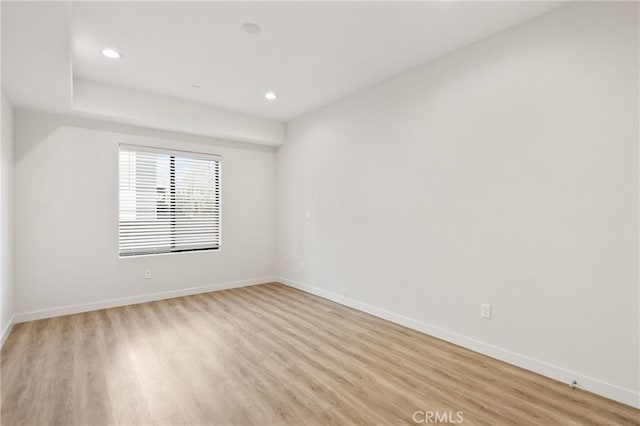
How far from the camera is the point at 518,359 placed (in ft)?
8.64

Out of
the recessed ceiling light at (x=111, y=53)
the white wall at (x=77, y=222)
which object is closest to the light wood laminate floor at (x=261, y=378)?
the white wall at (x=77, y=222)

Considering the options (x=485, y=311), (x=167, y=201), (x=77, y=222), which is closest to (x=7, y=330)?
(x=77, y=222)

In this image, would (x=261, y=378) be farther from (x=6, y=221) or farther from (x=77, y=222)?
(x=77, y=222)

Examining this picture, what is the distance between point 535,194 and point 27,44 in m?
3.99

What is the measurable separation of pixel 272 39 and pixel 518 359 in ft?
11.6

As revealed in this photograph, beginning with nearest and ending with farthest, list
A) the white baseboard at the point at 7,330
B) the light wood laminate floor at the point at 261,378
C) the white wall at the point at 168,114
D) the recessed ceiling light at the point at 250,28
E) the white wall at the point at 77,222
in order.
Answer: the light wood laminate floor at the point at 261,378, the recessed ceiling light at the point at 250,28, the white baseboard at the point at 7,330, the white wall at the point at 77,222, the white wall at the point at 168,114

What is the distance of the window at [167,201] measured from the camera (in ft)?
14.4

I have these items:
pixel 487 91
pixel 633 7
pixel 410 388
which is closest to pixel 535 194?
pixel 487 91

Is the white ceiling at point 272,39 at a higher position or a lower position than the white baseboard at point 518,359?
higher

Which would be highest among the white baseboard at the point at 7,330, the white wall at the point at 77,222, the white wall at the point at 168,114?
the white wall at the point at 168,114

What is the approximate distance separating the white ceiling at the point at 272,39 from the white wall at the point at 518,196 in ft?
1.09

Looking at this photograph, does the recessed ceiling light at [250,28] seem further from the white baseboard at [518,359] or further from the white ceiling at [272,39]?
the white baseboard at [518,359]

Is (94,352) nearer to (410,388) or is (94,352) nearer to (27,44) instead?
(27,44)

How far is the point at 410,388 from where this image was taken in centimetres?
229
